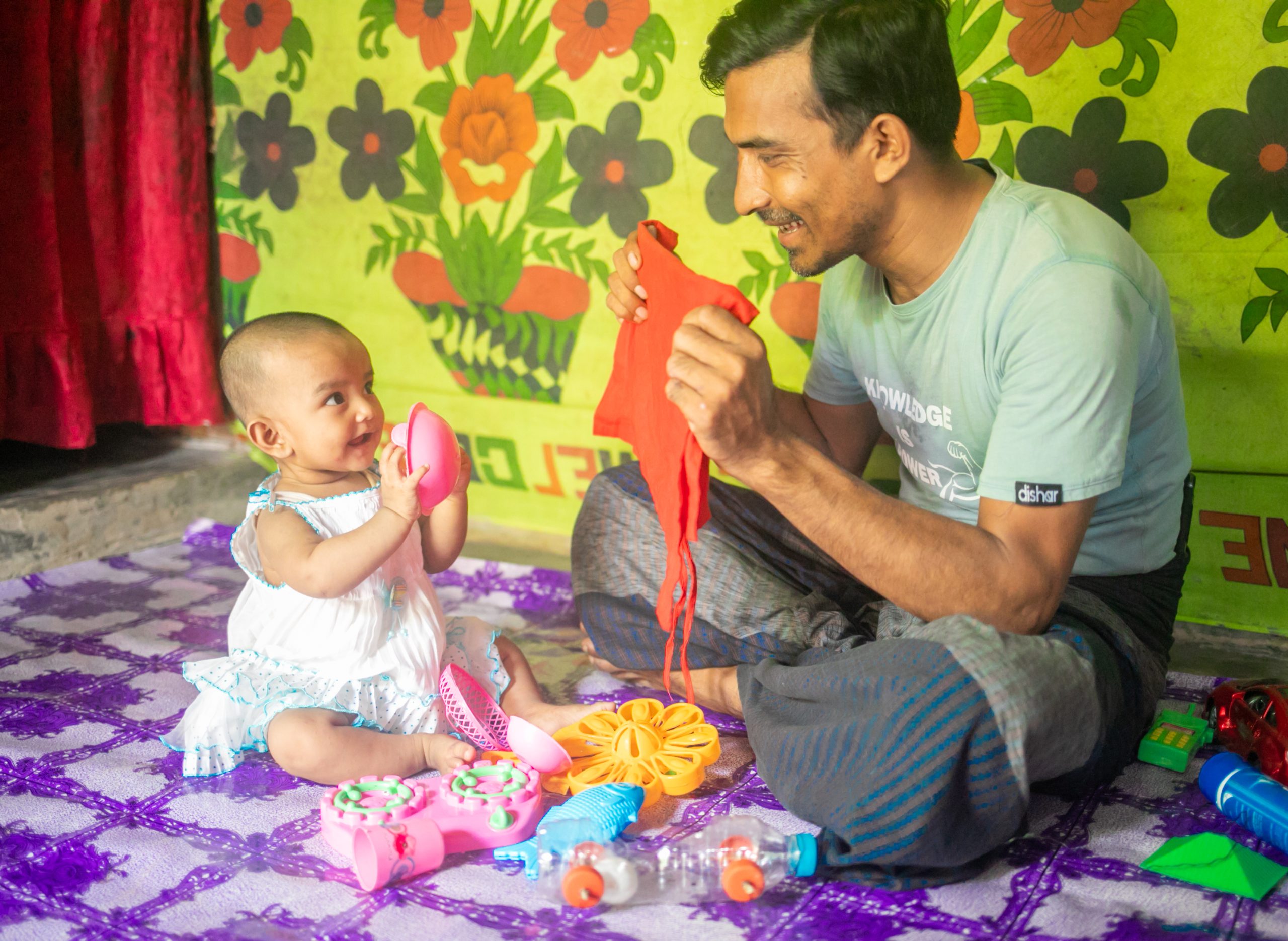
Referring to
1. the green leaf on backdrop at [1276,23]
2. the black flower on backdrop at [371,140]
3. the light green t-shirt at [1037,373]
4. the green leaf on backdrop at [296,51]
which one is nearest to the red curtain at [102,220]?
the green leaf on backdrop at [296,51]

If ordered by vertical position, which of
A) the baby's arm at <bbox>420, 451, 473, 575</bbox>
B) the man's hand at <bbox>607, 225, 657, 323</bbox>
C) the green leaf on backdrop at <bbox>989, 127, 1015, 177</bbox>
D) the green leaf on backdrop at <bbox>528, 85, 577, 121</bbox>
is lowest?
the baby's arm at <bbox>420, 451, 473, 575</bbox>

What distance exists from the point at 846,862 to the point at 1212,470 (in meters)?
1.11

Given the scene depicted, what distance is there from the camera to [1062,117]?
1918 mm

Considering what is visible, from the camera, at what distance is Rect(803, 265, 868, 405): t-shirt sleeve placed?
1.76 m

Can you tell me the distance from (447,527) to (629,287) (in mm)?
432

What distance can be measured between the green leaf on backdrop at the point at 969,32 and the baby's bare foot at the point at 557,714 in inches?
49.3

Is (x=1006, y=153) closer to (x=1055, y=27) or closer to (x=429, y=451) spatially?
(x=1055, y=27)

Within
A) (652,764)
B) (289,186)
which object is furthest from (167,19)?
(652,764)

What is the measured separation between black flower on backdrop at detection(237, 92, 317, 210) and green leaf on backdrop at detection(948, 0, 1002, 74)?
1.50m

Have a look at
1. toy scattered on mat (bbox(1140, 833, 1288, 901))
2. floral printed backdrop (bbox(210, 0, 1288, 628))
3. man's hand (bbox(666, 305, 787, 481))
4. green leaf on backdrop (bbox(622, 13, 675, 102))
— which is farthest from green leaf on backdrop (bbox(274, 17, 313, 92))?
toy scattered on mat (bbox(1140, 833, 1288, 901))

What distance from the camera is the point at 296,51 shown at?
104 inches

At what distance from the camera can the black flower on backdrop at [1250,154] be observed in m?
1.76

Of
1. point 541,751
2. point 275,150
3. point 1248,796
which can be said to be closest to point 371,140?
point 275,150

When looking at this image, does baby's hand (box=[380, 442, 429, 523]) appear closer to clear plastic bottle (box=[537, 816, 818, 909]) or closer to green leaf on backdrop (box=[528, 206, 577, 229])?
clear plastic bottle (box=[537, 816, 818, 909])
